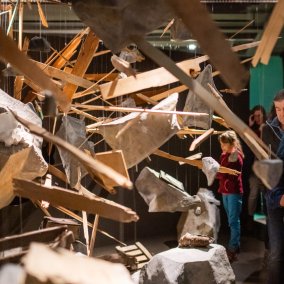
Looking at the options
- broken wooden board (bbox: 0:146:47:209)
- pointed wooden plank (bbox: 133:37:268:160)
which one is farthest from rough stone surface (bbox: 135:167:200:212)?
pointed wooden plank (bbox: 133:37:268:160)

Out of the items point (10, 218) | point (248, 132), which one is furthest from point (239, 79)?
point (10, 218)

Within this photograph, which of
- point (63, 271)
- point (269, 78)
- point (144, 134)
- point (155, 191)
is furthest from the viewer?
point (155, 191)

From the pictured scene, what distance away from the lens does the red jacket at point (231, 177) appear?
2038 millimetres

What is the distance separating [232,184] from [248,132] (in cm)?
143

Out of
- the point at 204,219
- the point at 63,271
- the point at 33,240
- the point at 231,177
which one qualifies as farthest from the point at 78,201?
the point at 204,219

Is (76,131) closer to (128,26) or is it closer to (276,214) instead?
(128,26)

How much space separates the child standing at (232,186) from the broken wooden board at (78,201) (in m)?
1.17

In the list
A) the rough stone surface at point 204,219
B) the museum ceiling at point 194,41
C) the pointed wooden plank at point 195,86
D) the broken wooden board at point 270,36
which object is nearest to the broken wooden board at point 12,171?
the pointed wooden plank at point 195,86

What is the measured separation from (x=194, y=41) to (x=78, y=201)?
101 cm

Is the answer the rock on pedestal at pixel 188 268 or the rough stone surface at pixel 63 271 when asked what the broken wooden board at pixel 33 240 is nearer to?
the rough stone surface at pixel 63 271

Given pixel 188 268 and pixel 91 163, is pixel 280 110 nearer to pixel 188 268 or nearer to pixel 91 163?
pixel 188 268

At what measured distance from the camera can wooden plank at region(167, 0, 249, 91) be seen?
0.76 meters

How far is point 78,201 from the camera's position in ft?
3.03

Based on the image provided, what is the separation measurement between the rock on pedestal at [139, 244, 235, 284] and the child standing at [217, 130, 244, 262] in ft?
0.92
